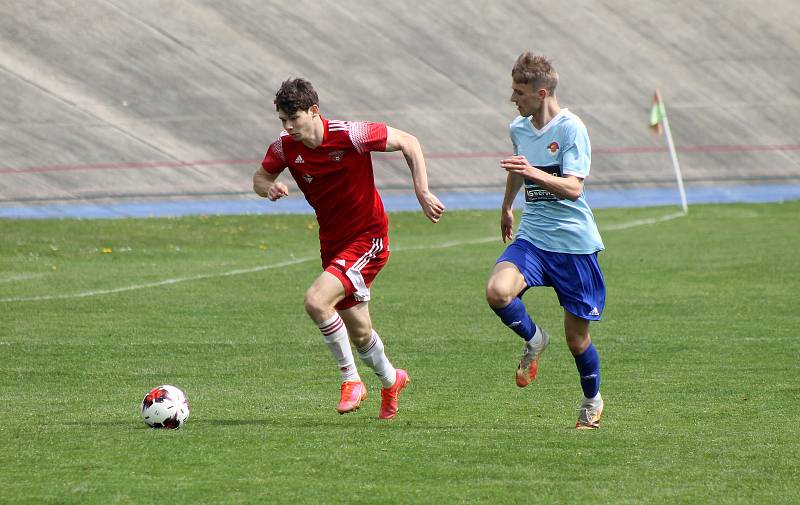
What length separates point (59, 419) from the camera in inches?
342

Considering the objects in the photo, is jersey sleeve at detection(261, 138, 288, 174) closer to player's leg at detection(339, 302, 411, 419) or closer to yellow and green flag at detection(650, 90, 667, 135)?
player's leg at detection(339, 302, 411, 419)

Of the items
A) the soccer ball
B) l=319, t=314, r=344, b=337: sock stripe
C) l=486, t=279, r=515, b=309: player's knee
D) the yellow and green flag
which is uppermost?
l=486, t=279, r=515, b=309: player's knee

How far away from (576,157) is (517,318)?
106cm

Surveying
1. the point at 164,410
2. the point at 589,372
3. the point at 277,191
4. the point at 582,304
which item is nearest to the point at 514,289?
the point at 582,304

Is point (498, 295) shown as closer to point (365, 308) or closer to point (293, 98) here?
point (365, 308)

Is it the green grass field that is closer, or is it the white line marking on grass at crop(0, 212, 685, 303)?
the green grass field

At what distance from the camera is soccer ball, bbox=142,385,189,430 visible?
321 inches

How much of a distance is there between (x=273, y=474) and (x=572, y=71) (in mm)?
31499

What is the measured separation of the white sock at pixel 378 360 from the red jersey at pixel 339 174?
0.67 meters

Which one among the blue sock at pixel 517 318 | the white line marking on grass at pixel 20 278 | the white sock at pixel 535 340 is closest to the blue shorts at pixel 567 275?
the blue sock at pixel 517 318

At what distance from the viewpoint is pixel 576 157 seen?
8.16 meters

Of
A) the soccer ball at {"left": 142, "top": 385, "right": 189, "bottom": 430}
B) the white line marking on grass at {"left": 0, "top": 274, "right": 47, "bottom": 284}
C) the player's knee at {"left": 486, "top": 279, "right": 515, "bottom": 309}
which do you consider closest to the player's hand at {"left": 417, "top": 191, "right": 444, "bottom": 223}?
the player's knee at {"left": 486, "top": 279, "right": 515, "bottom": 309}

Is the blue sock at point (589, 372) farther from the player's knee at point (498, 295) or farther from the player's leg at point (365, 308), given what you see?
the player's leg at point (365, 308)

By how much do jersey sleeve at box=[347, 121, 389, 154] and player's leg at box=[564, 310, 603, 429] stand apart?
61.6 inches
